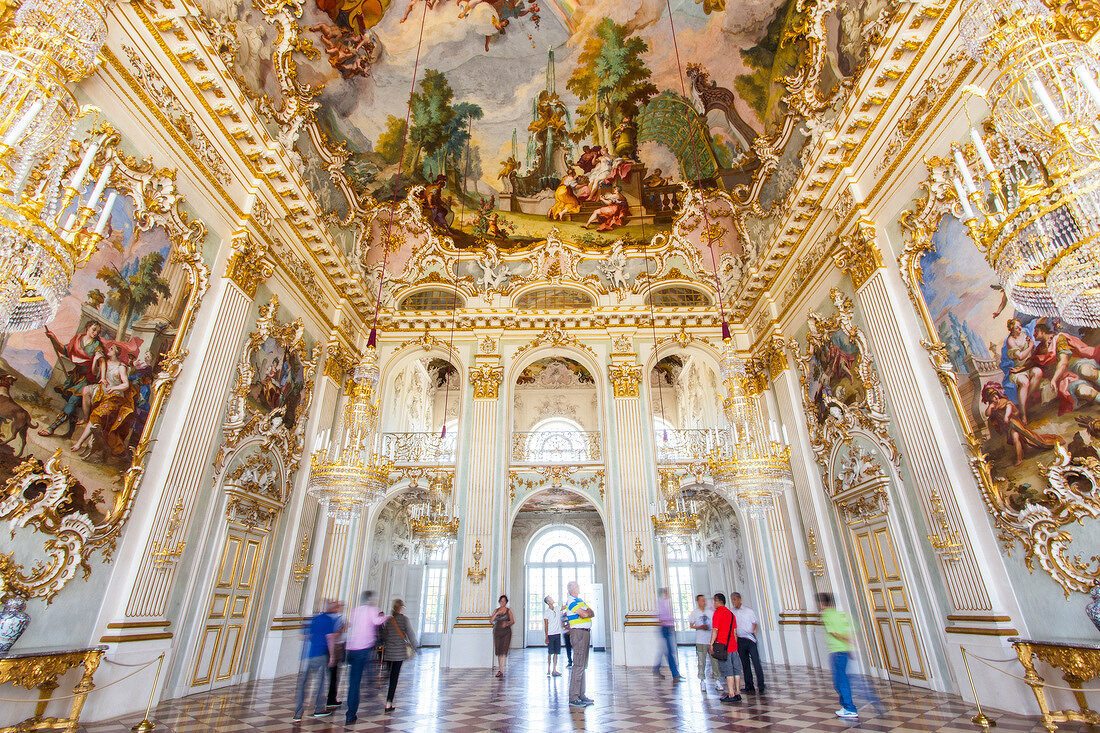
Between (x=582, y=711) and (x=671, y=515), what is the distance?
5.45 metres

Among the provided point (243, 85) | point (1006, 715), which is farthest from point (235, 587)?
point (1006, 715)

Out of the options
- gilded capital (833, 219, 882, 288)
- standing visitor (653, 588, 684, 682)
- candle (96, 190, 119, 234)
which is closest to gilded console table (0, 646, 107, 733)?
Result: candle (96, 190, 119, 234)

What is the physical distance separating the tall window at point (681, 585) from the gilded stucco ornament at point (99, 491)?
15.0 meters

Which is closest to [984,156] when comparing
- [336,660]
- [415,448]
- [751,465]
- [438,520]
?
[751,465]

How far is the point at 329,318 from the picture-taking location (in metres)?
12.3

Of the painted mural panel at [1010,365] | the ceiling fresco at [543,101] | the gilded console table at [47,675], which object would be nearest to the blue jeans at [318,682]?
the gilded console table at [47,675]

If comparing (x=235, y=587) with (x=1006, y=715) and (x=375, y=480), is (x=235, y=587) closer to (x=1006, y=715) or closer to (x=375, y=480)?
(x=375, y=480)

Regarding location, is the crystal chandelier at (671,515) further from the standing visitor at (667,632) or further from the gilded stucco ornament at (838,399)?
the gilded stucco ornament at (838,399)

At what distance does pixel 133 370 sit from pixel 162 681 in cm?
400

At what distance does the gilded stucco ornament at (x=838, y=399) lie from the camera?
8305mm

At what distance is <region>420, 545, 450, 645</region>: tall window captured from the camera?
57.0 ft

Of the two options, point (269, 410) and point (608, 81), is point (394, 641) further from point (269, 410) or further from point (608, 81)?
point (608, 81)

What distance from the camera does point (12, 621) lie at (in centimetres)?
470

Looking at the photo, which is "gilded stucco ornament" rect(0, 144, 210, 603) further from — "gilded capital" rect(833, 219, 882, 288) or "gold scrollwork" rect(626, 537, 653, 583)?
"gilded capital" rect(833, 219, 882, 288)
